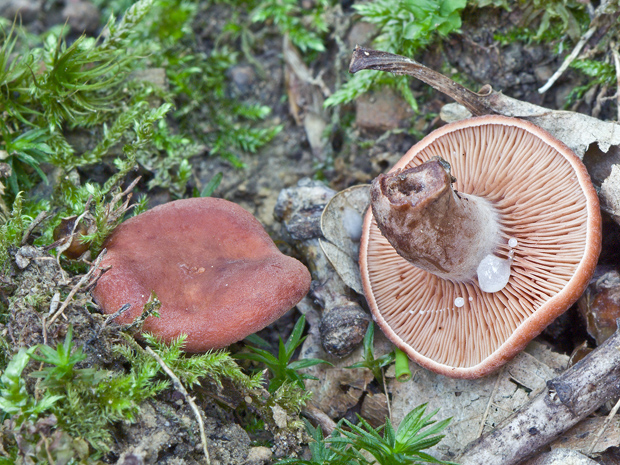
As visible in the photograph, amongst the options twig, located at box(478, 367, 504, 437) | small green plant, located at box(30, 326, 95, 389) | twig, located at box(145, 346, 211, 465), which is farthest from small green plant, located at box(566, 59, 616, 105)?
small green plant, located at box(30, 326, 95, 389)

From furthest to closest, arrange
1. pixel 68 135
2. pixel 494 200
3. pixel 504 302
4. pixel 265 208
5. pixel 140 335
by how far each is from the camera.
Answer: pixel 265 208 < pixel 68 135 < pixel 494 200 < pixel 504 302 < pixel 140 335

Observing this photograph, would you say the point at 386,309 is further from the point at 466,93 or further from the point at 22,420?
the point at 22,420

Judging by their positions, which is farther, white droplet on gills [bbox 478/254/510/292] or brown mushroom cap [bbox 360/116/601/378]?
white droplet on gills [bbox 478/254/510/292]

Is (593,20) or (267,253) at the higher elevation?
(593,20)

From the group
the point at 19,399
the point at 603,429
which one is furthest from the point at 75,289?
the point at 603,429

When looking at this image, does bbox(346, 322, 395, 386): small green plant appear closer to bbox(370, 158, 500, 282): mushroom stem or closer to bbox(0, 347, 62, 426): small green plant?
bbox(370, 158, 500, 282): mushroom stem

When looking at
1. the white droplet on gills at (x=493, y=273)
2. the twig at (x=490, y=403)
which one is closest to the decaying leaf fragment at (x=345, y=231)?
the white droplet on gills at (x=493, y=273)

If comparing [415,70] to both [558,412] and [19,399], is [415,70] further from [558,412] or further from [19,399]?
[19,399]

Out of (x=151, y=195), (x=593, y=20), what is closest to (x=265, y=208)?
(x=151, y=195)
